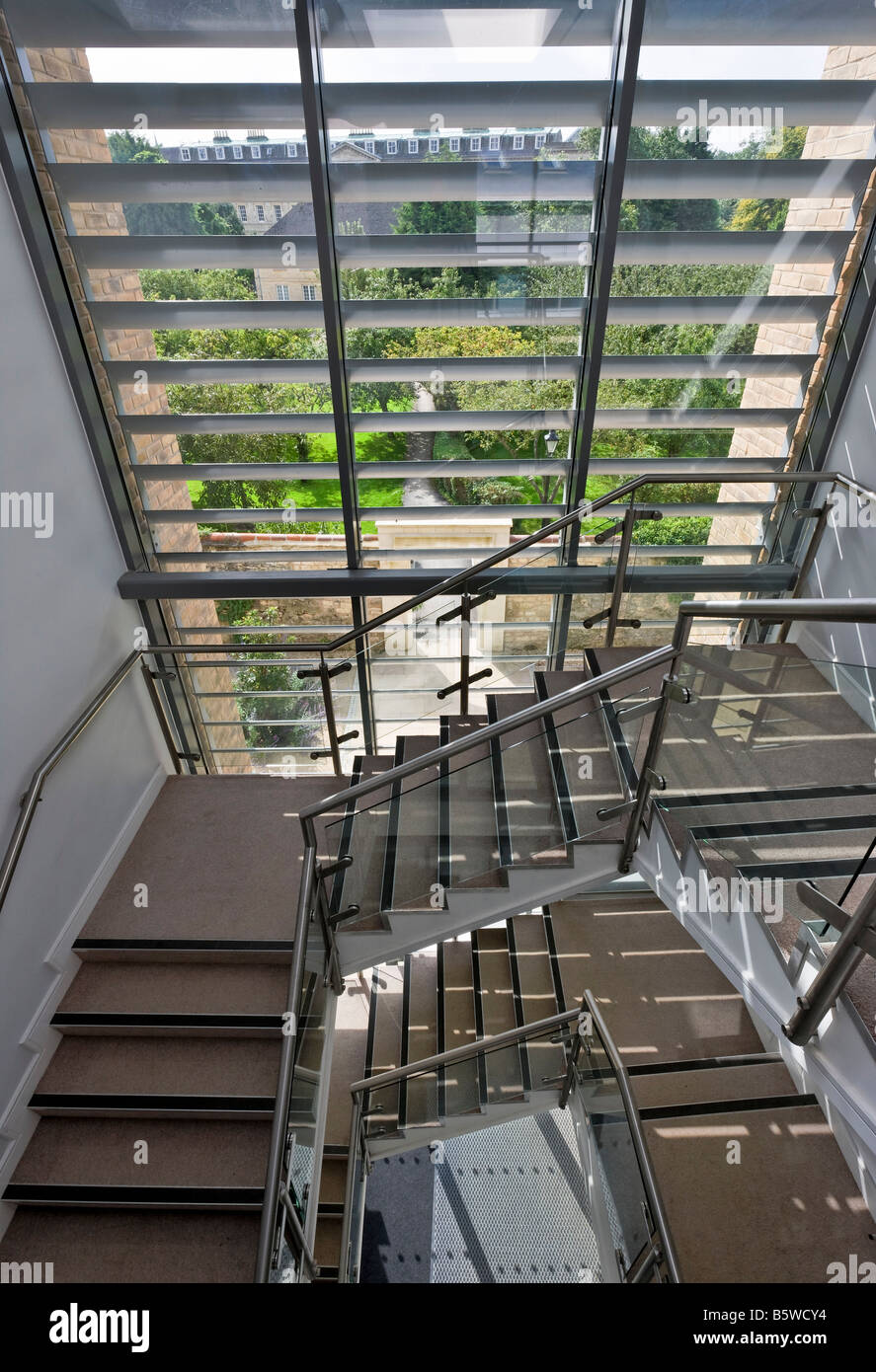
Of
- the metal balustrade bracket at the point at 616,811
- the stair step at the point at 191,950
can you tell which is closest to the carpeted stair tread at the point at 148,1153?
the stair step at the point at 191,950

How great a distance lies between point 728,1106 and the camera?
4.63 meters

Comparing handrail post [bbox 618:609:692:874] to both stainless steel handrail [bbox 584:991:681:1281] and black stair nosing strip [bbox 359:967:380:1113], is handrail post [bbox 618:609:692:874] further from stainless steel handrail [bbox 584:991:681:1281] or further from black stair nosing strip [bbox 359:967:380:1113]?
black stair nosing strip [bbox 359:967:380:1113]

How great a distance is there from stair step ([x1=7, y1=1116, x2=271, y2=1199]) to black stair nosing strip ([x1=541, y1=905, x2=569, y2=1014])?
2563mm

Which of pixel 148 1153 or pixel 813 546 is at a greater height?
pixel 813 546

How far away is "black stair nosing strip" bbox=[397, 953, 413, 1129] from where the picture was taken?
4859mm

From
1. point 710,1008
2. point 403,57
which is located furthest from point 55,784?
point 710,1008

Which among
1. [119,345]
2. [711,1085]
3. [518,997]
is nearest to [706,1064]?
[711,1085]

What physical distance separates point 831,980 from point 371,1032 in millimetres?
4250

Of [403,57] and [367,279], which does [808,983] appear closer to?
[367,279]

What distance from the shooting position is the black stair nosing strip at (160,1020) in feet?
11.9

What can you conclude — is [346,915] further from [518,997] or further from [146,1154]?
[518,997]

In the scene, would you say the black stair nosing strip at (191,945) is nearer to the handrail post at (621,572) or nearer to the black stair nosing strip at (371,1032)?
the black stair nosing strip at (371,1032)

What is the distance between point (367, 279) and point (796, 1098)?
17.6 ft

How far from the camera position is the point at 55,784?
3770 mm
